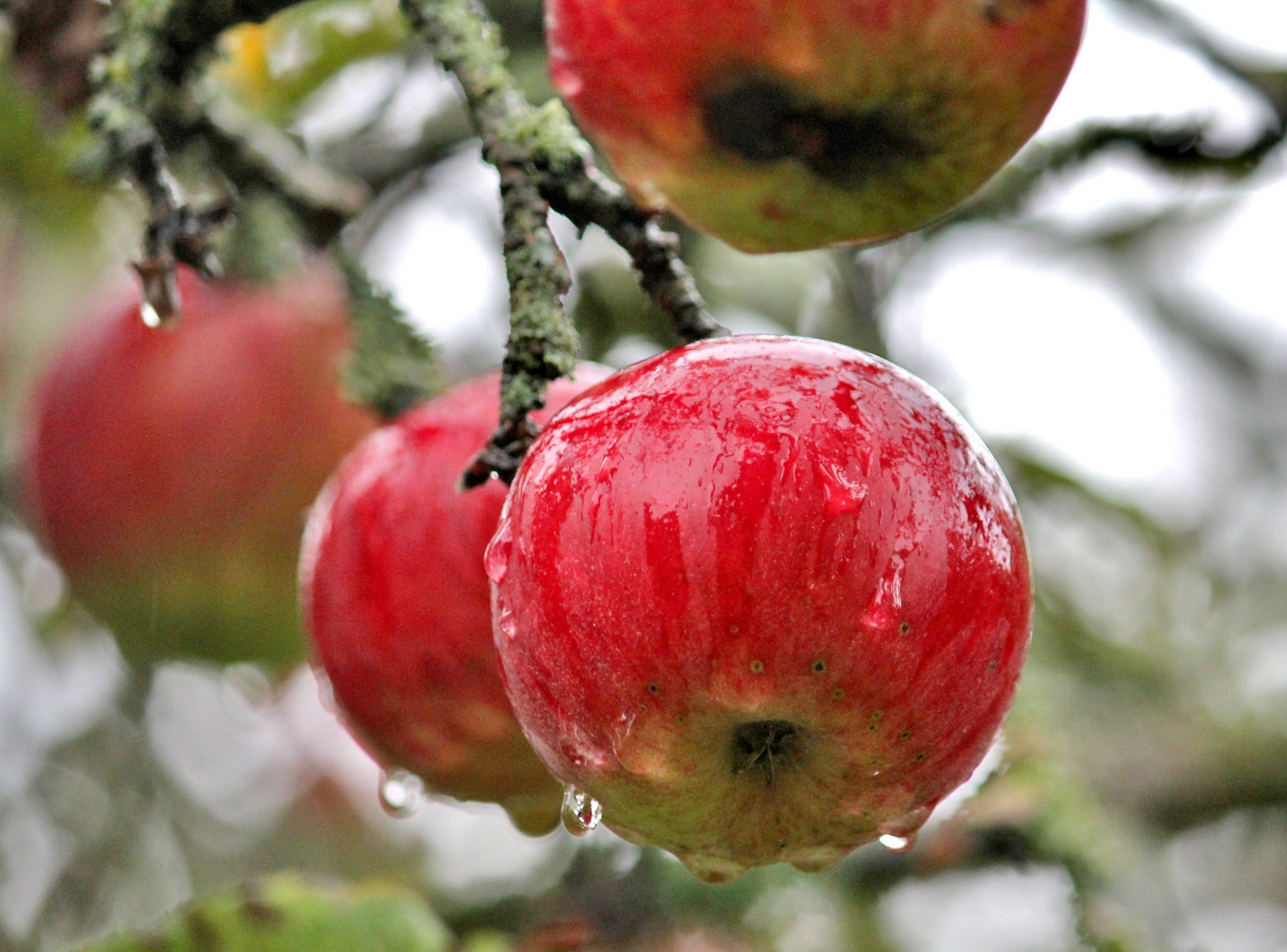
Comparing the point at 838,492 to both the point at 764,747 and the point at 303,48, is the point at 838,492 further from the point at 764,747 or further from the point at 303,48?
the point at 303,48

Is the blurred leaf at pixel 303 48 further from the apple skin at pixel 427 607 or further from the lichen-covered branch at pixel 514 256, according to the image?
the lichen-covered branch at pixel 514 256

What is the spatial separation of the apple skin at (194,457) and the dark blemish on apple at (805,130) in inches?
34.4

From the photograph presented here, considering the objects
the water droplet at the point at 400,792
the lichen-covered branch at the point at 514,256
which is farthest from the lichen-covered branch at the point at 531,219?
the water droplet at the point at 400,792

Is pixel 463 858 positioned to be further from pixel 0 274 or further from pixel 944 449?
pixel 944 449

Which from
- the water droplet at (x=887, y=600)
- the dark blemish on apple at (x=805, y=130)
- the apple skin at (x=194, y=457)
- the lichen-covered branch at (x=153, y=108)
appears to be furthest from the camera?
the apple skin at (x=194, y=457)

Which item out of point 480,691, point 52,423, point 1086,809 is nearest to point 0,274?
point 52,423

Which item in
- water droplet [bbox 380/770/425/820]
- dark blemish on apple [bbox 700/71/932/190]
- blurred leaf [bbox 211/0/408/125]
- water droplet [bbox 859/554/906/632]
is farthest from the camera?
blurred leaf [bbox 211/0/408/125]

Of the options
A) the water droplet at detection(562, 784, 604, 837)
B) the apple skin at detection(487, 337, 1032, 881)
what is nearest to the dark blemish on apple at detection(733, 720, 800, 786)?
the apple skin at detection(487, 337, 1032, 881)

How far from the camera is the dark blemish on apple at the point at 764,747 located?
85 centimetres

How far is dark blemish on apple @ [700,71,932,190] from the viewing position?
900 millimetres

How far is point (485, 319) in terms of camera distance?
2344mm

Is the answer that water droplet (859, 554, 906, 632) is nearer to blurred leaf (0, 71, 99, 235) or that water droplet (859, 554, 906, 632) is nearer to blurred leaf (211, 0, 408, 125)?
blurred leaf (211, 0, 408, 125)

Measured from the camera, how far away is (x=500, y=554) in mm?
888

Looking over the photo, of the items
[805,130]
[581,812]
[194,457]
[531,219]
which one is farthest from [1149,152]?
[194,457]
